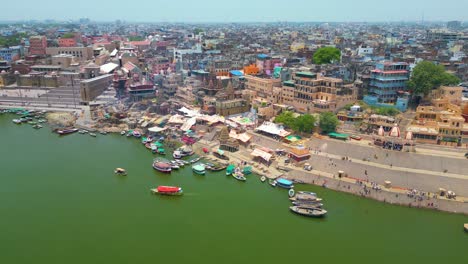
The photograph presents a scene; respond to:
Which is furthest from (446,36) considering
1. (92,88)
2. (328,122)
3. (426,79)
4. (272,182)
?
(272,182)

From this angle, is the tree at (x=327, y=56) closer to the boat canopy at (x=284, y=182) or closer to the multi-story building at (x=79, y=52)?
the boat canopy at (x=284, y=182)

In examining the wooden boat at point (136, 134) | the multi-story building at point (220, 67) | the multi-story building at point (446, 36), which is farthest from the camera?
the multi-story building at point (446, 36)

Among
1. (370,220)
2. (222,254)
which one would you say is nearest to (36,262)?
(222,254)

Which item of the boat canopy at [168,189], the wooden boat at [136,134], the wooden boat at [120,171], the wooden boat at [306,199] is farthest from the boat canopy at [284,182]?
the wooden boat at [136,134]

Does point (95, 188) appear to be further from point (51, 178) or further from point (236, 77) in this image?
point (236, 77)

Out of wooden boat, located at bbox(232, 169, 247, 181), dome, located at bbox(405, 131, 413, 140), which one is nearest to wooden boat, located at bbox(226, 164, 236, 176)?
wooden boat, located at bbox(232, 169, 247, 181)
